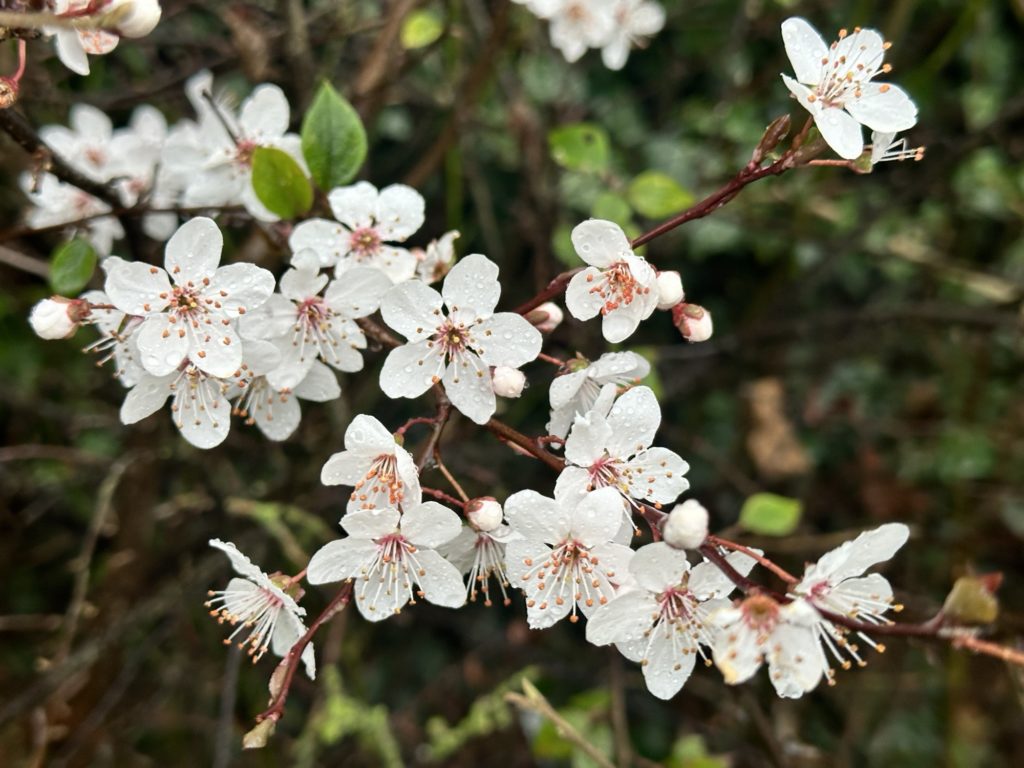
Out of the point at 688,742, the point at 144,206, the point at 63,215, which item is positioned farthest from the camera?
the point at 688,742

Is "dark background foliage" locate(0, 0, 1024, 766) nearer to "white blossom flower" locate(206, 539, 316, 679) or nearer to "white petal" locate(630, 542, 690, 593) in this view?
"white blossom flower" locate(206, 539, 316, 679)

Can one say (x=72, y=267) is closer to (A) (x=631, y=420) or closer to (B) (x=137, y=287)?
(B) (x=137, y=287)

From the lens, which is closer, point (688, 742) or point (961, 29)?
point (688, 742)

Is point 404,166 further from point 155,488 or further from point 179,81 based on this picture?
point 155,488

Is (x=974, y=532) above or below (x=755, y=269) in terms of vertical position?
below

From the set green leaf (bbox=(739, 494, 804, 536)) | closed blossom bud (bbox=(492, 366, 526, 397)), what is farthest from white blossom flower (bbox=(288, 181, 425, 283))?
green leaf (bbox=(739, 494, 804, 536))

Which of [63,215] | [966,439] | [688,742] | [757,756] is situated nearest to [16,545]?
[63,215]

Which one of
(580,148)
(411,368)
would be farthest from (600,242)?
(580,148)
